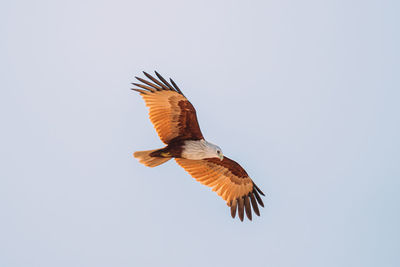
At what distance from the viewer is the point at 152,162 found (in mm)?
14500

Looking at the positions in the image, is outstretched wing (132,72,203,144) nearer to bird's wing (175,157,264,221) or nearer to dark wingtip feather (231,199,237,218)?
bird's wing (175,157,264,221)

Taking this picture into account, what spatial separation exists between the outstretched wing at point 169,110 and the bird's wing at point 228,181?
1067mm

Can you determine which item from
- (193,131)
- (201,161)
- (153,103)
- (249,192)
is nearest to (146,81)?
(153,103)

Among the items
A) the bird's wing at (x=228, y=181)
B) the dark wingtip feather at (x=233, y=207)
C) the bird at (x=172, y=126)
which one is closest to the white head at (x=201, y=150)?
the bird at (x=172, y=126)

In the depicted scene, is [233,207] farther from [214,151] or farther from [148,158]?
[148,158]

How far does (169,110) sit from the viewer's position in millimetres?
14273

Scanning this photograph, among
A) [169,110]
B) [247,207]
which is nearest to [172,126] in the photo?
[169,110]

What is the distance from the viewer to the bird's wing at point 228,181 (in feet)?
50.3

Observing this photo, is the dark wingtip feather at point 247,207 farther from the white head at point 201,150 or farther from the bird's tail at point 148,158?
the bird's tail at point 148,158

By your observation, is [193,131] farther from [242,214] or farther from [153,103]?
[242,214]

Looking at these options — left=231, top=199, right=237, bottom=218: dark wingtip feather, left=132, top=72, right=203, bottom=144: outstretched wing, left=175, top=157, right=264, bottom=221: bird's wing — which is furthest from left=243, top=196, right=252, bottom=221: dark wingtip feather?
left=132, top=72, right=203, bottom=144: outstretched wing

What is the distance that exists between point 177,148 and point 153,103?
1.22 metres

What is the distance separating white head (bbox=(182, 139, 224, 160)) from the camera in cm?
1428

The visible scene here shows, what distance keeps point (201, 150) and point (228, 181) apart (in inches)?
63.9
